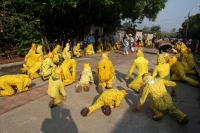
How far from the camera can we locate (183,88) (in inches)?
253

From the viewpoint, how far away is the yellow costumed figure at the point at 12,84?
5242 millimetres

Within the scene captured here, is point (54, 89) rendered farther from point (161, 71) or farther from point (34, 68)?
point (161, 71)

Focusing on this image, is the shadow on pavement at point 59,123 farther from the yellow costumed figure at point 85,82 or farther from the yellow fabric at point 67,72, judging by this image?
the yellow fabric at point 67,72

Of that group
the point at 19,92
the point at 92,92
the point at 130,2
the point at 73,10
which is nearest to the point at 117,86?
the point at 92,92

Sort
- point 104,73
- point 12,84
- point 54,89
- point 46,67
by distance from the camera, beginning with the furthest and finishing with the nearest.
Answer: point 46,67 < point 104,73 < point 12,84 < point 54,89

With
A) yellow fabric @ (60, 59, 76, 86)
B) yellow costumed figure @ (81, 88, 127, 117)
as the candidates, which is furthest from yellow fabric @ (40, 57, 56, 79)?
yellow costumed figure @ (81, 88, 127, 117)

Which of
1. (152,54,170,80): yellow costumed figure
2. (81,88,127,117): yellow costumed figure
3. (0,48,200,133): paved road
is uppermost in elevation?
(152,54,170,80): yellow costumed figure

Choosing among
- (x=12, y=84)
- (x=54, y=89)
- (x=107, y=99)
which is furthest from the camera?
(x=12, y=84)

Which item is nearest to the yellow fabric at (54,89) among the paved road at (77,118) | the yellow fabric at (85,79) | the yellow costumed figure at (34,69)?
the paved road at (77,118)

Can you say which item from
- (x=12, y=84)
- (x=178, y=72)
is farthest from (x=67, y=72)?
(x=178, y=72)

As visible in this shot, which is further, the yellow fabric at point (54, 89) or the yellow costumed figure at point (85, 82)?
the yellow costumed figure at point (85, 82)

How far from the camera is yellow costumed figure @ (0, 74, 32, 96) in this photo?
5242 millimetres

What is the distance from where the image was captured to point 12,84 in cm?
540

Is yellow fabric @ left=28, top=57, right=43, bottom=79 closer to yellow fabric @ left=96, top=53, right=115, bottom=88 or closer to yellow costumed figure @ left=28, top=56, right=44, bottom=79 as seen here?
yellow costumed figure @ left=28, top=56, right=44, bottom=79
